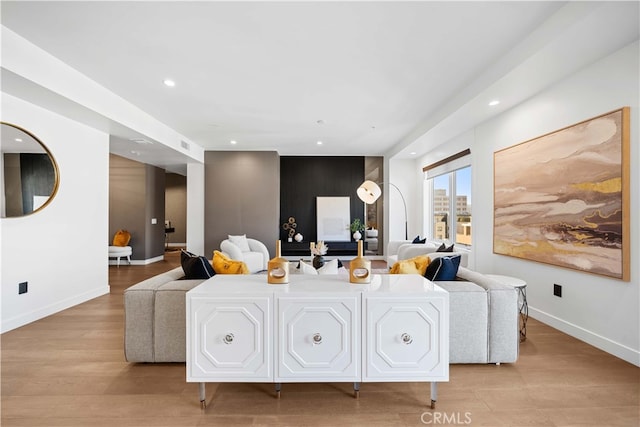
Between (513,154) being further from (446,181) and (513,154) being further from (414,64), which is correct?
(446,181)

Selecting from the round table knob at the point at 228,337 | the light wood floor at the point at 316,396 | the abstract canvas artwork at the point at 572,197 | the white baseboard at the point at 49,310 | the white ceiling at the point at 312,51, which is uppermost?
the white ceiling at the point at 312,51

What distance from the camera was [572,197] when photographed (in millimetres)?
2936

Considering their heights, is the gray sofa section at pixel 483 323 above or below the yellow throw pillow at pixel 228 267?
below

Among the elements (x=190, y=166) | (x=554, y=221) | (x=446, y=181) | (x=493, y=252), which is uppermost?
(x=190, y=166)

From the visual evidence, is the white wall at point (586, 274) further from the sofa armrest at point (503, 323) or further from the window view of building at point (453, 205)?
the window view of building at point (453, 205)

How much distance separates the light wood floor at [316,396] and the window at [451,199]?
10.3 feet

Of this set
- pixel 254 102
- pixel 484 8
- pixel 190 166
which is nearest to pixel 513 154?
pixel 484 8

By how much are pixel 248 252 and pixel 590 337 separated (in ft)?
16.4

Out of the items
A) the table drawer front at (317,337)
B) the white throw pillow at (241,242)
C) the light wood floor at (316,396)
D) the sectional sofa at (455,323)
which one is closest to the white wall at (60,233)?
the light wood floor at (316,396)

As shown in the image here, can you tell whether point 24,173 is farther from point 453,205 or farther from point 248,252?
point 453,205

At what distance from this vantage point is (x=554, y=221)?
316 cm

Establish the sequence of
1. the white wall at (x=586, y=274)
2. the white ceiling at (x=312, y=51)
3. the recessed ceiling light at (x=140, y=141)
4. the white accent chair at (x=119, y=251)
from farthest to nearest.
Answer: the white accent chair at (x=119, y=251), the recessed ceiling light at (x=140, y=141), the white wall at (x=586, y=274), the white ceiling at (x=312, y=51)

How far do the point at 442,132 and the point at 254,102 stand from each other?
308 centimetres

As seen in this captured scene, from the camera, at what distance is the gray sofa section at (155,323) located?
230cm
